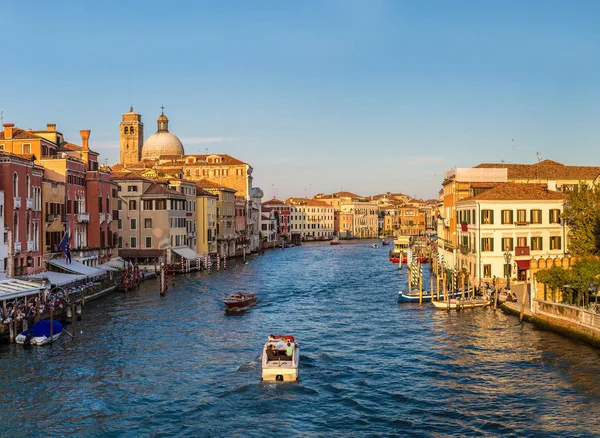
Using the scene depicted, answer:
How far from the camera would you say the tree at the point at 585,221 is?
31.7 metres

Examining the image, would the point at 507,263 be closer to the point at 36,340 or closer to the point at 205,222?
the point at 36,340

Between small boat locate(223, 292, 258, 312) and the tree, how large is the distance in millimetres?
16234

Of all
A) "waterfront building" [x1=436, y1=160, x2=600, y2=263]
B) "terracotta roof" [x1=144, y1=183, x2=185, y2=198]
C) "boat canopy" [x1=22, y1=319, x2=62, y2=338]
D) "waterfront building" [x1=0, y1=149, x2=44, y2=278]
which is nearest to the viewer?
"boat canopy" [x1=22, y1=319, x2=62, y2=338]

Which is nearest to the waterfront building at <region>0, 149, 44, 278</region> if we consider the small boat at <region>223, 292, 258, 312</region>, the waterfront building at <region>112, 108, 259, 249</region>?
the small boat at <region>223, 292, 258, 312</region>

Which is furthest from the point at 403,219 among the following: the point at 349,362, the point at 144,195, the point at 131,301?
the point at 349,362

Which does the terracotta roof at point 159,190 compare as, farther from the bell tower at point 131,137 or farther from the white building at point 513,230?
the bell tower at point 131,137

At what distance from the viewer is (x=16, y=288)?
92.8 feet

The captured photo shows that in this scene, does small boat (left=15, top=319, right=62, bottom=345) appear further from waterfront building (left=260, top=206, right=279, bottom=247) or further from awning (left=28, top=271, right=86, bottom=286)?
waterfront building (left=260, top=206, right=279, bottom=247)

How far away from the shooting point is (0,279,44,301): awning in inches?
1077

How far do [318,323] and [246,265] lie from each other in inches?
1516

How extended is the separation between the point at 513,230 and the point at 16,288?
25230mm

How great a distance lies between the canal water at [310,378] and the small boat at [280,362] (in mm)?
317

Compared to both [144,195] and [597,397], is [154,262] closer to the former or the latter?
[144,195]

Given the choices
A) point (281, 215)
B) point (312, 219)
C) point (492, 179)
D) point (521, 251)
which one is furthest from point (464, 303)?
point (312, 219)
